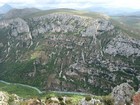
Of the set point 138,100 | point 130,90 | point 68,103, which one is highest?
point 138,100

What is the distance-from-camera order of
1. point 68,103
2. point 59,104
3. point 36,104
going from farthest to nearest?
point 68,103 < point 59,104 < point 36,104

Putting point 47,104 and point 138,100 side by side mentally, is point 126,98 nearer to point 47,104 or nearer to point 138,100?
point 47,104

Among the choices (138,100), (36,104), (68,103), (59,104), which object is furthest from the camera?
(68,103)

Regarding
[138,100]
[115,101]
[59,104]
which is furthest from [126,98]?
[138,100]

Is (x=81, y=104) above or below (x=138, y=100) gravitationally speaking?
below

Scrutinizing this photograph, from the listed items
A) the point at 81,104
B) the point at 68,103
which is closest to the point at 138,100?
the point at 81,104

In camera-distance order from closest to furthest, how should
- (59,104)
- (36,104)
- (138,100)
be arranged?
(138,100) < (36,104) < (59,104)

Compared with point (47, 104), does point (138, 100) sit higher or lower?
higher

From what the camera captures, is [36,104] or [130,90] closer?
[36,104]

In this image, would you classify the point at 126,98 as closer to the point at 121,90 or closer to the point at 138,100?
the point at 121,90
